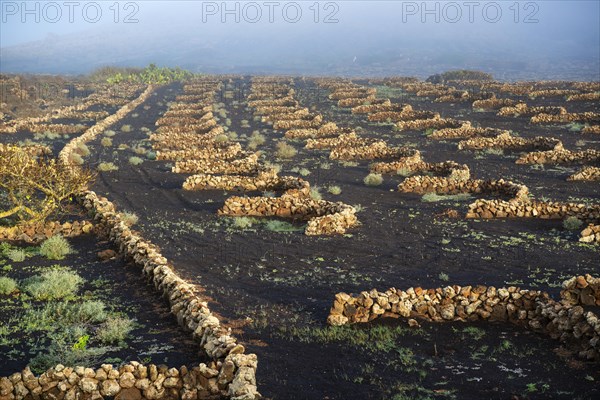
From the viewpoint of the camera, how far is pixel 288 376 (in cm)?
912

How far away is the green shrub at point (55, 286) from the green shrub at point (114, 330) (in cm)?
208

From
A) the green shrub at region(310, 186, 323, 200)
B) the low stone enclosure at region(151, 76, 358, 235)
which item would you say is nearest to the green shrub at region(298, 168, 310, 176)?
the low stone enclosure at region(151, 76, 358, 235)

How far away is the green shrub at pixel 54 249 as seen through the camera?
15445 millimetres

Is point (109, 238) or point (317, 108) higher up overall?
point (317, 108)

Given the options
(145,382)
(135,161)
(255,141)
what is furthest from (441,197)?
(255,141)

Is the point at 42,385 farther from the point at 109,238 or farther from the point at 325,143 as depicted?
the point at 325,143

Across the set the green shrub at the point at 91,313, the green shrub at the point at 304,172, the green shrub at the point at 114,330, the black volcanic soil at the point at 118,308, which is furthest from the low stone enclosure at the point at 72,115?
the green shrub at the point at 114,330

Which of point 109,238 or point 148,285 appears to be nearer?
Result: point 148,285

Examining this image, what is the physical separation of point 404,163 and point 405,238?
1049 cm

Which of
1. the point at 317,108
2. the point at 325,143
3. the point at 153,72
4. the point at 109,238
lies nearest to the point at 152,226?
the point at 109,238

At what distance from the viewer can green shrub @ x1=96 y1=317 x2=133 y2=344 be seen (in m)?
10.4

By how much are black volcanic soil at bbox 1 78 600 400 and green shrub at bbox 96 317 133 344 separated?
148cm

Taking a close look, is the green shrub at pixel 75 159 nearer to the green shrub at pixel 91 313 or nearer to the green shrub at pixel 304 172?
the green shrub at pixel 304 172

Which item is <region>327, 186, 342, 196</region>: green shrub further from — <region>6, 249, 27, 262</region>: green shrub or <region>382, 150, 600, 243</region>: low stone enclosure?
<region>6, 249, 27, 262</region>: green shrub
